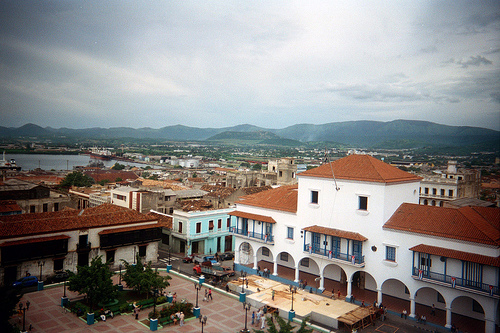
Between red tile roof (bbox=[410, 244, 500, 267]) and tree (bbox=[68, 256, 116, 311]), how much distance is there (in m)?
21.9

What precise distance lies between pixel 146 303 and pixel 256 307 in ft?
27.4

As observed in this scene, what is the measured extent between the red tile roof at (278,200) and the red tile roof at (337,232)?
10.6 feet

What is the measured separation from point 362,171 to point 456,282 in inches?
421

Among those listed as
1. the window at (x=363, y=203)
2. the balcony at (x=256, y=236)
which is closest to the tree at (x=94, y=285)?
the balcony at (x=256, y=236)

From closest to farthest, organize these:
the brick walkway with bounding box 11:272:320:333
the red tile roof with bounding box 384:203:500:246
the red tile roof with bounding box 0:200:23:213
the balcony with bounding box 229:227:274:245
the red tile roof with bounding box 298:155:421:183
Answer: the brick walkway with bounding box 11:272:320:333
the red tile roof with bounding box 384:203:500:246
the red tile roof with bounding box 298:155:421:183
the balcony with bounding box 229:227:274:245
the red tile roof with bounding box 0:200:23:213

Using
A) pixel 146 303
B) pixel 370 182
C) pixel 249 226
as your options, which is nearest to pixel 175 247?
A: pixel 249 226

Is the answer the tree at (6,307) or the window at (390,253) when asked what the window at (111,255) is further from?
the window at (390,253)

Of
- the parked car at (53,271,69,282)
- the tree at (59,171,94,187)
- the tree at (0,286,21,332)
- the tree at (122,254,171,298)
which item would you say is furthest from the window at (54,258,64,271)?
the tree at (59,171,94,187)

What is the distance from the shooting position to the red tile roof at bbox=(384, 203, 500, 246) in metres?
24.5

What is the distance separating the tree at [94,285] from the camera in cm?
2562

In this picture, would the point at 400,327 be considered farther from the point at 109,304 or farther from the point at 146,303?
the point at 109,304

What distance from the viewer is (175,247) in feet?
150

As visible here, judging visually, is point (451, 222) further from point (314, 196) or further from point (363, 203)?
point (314, 196)

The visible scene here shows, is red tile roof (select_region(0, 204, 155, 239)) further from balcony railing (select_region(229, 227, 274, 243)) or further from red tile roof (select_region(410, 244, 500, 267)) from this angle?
red tile roof (select_region(410, 244, 500, 267))
